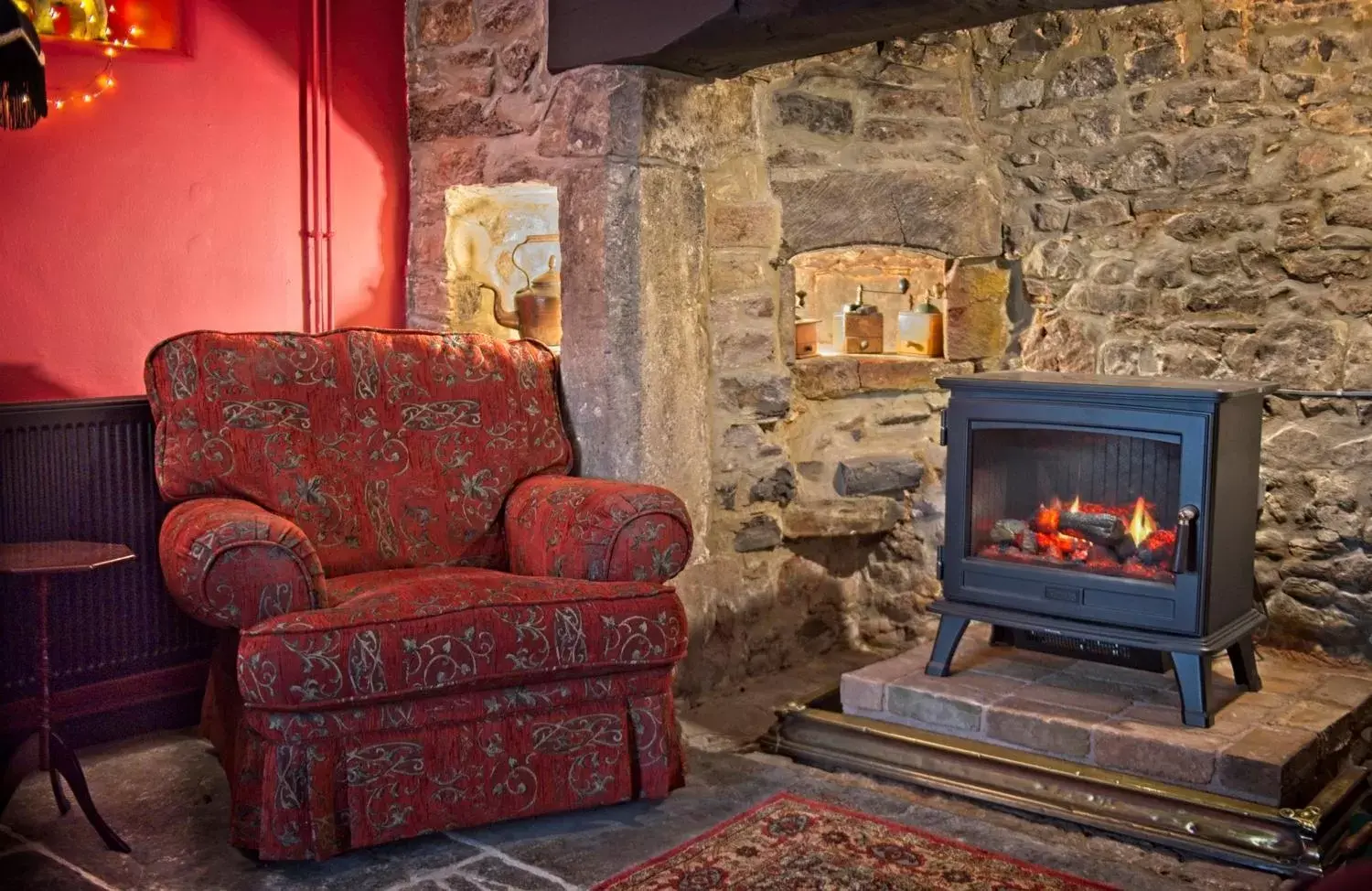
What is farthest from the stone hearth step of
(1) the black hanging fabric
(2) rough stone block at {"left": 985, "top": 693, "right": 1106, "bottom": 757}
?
(1) the black hanging fabric

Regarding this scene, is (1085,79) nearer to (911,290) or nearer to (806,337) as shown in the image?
(911,290)

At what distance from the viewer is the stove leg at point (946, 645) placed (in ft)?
11.0

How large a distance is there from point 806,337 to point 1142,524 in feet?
4.34

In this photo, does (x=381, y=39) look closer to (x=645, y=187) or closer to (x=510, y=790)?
(x=645, y=187)

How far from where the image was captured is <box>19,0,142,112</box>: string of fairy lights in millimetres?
3461

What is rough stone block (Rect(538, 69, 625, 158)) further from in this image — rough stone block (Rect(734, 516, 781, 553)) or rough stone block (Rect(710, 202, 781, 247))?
rough stone block (Rect(734, 516, 781, 553))

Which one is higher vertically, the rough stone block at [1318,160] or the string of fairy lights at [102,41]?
the string of fairy lights at [102,41]

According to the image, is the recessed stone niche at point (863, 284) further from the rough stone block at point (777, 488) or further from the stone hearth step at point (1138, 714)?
the stone hearth step at point (1138, 714)

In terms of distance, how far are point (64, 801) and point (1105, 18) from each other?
10.9 feet

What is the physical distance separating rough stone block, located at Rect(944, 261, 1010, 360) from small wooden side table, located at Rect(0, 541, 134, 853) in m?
2.46

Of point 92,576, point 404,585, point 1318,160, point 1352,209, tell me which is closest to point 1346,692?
point 1352,209

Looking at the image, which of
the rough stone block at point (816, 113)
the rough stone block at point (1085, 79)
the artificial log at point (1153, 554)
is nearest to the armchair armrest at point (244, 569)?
the artificial log at point (1153, 554)

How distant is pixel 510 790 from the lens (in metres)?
2.83

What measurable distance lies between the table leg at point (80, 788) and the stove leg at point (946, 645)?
184 cm
